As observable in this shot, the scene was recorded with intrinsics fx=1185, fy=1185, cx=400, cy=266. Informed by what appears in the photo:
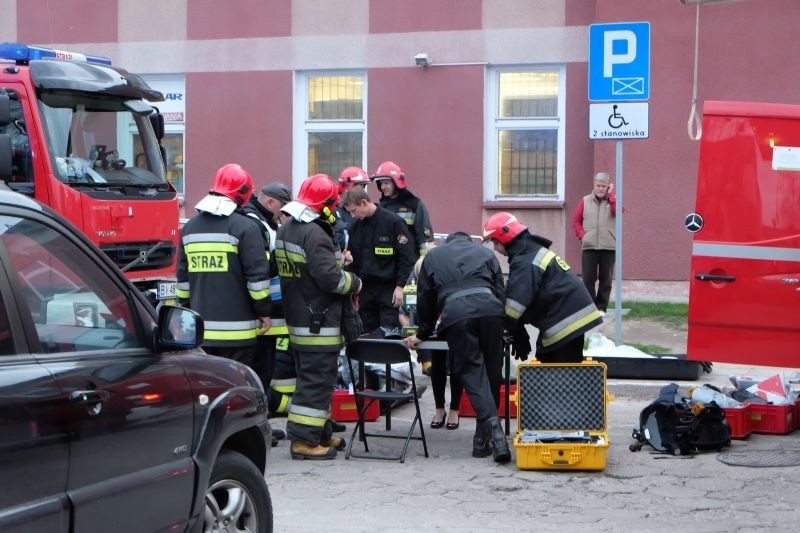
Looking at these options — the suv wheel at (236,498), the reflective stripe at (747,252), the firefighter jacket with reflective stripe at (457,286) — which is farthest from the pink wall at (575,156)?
the suv wheel at (236,498)

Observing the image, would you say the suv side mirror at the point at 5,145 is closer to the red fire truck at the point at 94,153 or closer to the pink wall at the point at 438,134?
the red fire truck at the point at 94,153

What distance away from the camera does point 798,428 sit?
9.11 meters

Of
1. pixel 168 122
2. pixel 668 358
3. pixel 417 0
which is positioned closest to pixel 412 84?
pixel 417 0

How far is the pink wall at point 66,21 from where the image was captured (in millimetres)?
17969

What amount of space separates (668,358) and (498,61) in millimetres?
6765

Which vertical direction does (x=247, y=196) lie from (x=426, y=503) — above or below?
above

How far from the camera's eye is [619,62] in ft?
35.4

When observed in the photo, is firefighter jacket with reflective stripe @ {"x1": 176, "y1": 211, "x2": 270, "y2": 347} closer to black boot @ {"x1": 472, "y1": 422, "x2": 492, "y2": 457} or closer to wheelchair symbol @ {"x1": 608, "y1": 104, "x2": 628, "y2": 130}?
black boot @ {"x1": 472, "y1": 422, "x2": 492, "y2": 457}

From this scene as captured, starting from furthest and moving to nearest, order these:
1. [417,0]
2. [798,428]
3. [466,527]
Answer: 1. [417,0]
2. [798,428]
3. [466,527]

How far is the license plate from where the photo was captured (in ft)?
35.6

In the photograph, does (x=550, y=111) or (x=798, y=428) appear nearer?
(x=798, y=428)

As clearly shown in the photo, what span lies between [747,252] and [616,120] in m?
2.69

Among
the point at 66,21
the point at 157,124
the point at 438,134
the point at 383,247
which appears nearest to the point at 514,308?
the point at 383,247

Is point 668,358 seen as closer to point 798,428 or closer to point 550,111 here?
point 798,428
